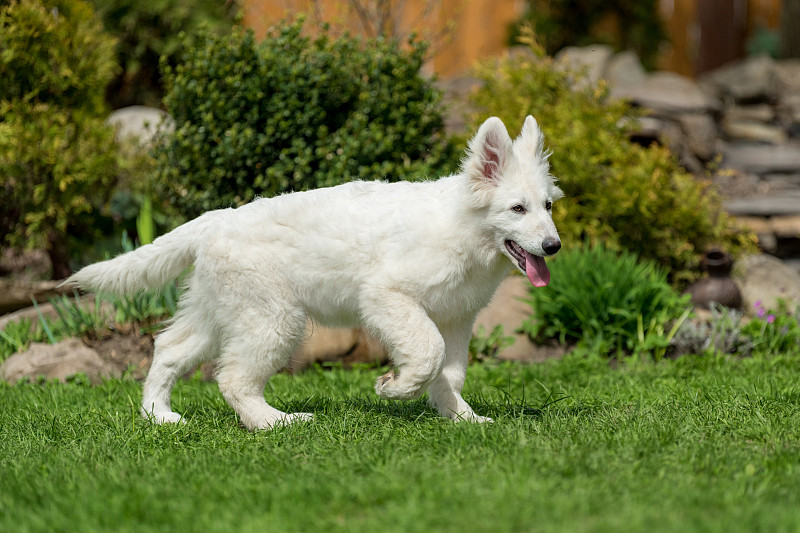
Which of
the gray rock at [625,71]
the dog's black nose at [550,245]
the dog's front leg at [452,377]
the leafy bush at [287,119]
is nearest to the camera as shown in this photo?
the dog's black nose at [550,245]

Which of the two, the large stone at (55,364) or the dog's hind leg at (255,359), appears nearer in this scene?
the dog's hind leg at (255,359)

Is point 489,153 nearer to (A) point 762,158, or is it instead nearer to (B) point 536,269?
(B) point 536,269

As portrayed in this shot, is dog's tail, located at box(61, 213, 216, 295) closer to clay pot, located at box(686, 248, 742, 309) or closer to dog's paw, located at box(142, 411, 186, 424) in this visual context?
dog's paw, located at box(142, 411, 186, 424)

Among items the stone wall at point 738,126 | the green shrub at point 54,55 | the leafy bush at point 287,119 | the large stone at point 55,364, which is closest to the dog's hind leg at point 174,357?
the large stone at point 55,364

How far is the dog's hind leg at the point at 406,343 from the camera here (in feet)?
12.9

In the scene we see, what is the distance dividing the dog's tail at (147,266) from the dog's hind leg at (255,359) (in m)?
0.54

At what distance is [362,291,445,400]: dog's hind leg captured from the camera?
394 centimetres

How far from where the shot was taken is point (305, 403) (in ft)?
15.6

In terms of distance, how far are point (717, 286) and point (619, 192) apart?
115cm

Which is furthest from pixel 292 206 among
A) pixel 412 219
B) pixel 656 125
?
pixel 656 125

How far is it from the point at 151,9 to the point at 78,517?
872 cm

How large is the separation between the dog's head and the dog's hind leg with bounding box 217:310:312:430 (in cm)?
108

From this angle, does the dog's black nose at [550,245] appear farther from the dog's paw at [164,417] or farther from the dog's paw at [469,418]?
the dog's paw at [164,417]

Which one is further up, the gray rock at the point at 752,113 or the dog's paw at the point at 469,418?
the gray rock at the point at 752,113
